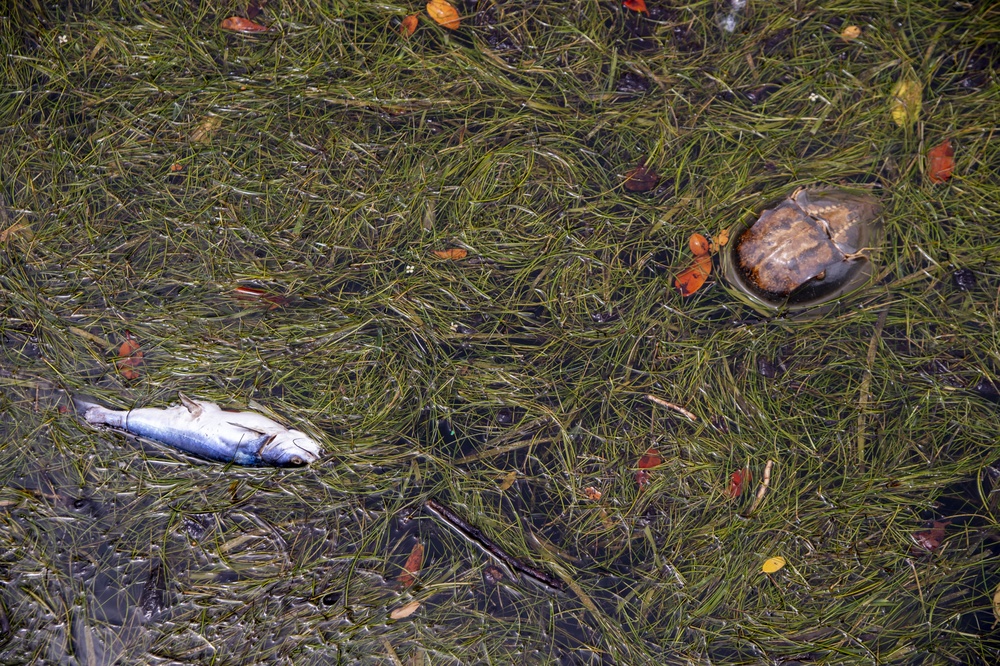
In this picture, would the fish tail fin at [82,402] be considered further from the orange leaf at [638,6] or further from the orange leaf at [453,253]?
the orange leaf at [638,6]

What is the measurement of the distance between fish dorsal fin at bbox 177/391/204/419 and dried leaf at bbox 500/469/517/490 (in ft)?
5.16

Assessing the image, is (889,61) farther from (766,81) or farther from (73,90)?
(73,90)

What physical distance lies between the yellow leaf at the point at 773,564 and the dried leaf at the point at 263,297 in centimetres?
276

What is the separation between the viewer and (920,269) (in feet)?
9.50

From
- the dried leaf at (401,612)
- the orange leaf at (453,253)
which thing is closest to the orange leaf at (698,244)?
the orange leaf at (453,253)

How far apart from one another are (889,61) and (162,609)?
4605 millimetres

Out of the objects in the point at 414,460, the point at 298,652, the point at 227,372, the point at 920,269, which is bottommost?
the point at 298,652

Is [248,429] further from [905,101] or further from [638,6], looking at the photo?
[905,101]

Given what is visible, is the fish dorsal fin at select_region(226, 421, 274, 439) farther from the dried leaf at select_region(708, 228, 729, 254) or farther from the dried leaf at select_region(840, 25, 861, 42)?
the dried leaf at select_region(840, 25, 861, 42)

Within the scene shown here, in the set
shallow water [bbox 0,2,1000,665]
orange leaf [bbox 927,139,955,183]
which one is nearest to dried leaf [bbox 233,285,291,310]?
shallow water [bbox 0,2,1000,665]

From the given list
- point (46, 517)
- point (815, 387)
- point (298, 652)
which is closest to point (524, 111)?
point (815, 387)

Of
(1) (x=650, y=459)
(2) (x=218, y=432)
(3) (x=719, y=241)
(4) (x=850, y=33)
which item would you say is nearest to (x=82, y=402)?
(2) (x=218, y=432)

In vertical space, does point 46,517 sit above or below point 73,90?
below

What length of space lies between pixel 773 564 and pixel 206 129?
365 cm
